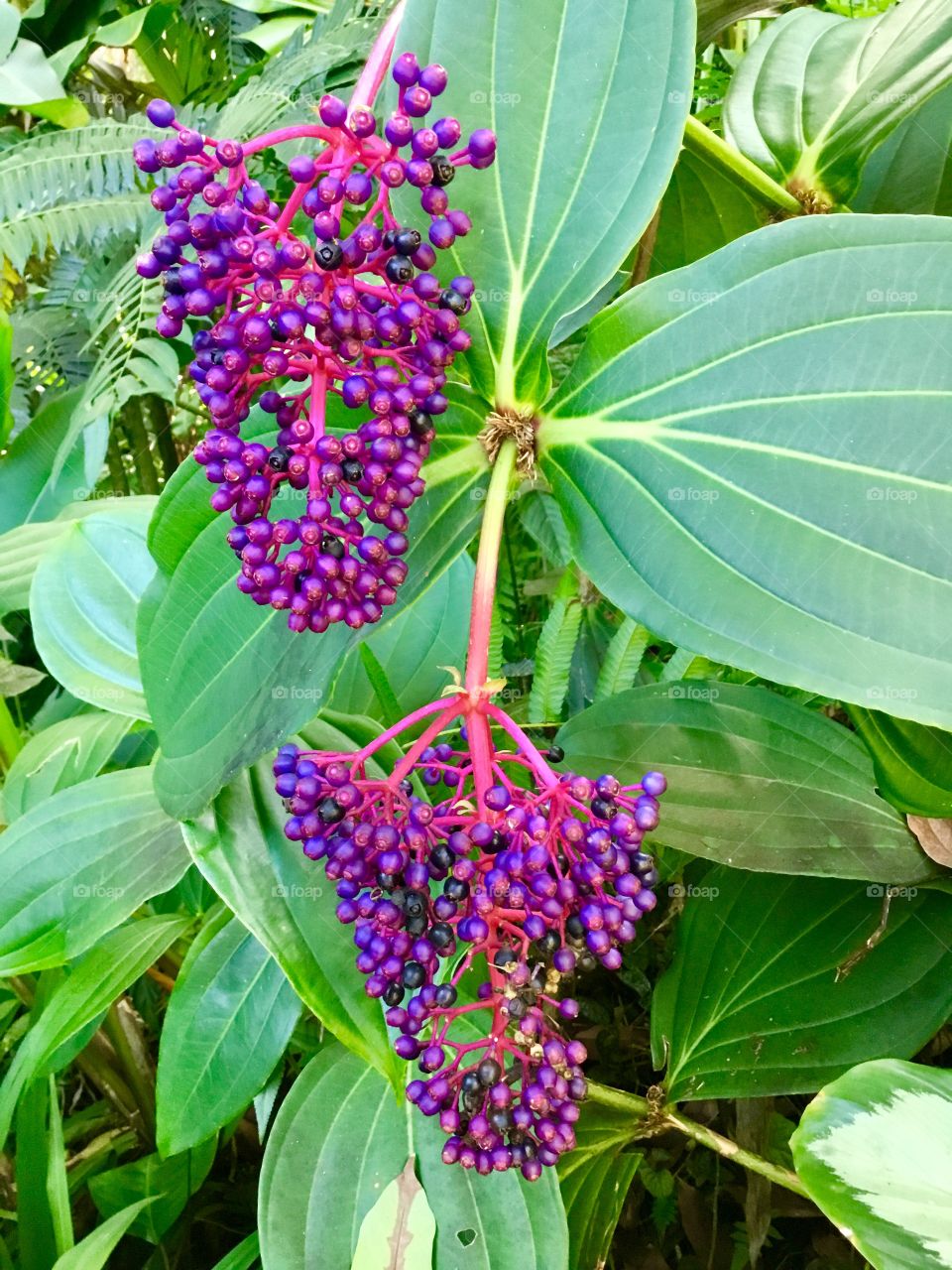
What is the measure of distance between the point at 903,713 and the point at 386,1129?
0.61 m

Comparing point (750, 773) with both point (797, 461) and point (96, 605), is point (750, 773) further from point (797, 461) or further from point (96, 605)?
point (96, 605)

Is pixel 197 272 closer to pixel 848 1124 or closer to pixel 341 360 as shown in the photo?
pixel 341 360

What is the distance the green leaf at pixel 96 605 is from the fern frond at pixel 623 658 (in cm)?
52

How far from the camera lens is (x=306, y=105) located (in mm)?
1193

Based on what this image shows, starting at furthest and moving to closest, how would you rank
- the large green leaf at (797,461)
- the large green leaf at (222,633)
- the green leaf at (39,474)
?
the green leaf at (39,474), the large green leaf at (222,633), the large green leaf at (797,461)

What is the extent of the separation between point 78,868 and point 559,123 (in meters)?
0.73

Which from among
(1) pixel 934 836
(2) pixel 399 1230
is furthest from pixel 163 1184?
(1) pixel 934 836

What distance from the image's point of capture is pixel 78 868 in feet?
2.76

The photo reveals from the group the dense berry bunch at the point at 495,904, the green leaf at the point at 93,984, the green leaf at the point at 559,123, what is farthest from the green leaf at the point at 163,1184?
the green leaf at the point at 559,123

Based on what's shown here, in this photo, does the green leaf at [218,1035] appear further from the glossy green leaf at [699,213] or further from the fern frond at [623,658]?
the glossy green leaf at [699,213]

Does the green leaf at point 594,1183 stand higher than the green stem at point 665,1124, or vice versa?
the green stem at point 665,1124

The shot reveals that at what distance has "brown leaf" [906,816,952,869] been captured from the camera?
31.8 inches

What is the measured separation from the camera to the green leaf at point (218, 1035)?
0.80 m

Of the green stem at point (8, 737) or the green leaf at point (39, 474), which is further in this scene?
the green leaf at point (39, 474)
